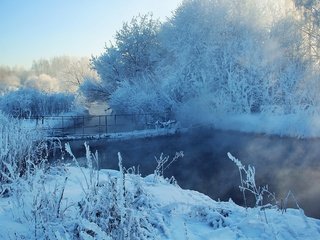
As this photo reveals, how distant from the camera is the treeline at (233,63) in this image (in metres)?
26.9

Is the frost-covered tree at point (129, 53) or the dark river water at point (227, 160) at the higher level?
the frost-covered tree at point (129, 53)

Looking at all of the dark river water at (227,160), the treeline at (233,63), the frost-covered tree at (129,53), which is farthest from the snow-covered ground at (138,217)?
the frost-covered tree at (129,53)

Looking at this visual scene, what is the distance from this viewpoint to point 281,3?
1172 inches

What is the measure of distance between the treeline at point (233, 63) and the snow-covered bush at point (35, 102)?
7.95m

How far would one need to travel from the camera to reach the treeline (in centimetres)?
2692

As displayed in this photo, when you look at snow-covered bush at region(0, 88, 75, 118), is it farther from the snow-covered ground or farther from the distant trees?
the snow-covered ground

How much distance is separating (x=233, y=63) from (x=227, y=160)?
10.7 m

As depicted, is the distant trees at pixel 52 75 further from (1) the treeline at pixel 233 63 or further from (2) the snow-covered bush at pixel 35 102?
(1) the treeline at pixel 233 63

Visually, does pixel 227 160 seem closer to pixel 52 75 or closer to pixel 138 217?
pixel 138 217

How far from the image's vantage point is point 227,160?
67.7 feet

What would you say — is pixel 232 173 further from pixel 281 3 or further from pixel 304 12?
pixel 281 3

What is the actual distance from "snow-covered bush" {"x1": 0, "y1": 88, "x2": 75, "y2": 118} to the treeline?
795 cm

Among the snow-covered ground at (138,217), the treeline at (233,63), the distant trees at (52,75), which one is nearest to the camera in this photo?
the snow-covered ground at (138,217)

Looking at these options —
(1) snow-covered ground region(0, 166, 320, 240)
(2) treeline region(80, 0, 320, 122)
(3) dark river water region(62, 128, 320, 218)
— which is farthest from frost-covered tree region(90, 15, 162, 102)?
(1) snow-covered ground region(0, 166, 320, 240)
